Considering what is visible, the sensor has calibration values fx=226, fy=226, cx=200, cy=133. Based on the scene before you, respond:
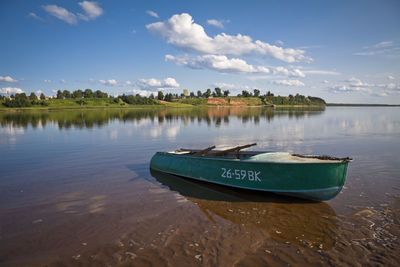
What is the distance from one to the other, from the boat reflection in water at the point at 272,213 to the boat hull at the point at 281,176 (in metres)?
0.49

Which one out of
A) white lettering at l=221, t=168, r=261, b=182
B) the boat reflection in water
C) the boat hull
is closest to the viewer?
the boat reflection in water

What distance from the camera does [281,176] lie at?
9.13 meters

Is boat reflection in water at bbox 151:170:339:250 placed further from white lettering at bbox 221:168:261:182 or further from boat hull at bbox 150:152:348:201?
white lettering at bbox 221:168:261:182

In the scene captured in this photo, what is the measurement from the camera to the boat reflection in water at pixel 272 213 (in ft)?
22.9

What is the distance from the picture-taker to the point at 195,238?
275 inches

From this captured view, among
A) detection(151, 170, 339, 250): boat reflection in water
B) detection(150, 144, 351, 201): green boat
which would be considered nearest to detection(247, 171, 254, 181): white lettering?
detection(150, 144, 351, 201): green boat

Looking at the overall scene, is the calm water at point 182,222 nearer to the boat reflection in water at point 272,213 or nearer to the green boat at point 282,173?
the boat reflection in water at point 272,213

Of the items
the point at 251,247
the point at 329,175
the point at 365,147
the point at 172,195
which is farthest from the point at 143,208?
the point at 365,147

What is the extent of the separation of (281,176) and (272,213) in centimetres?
152

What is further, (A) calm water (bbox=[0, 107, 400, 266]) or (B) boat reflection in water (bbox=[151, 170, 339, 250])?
(B) boat reflection in water (bbox=[151, 170, 339, 250])

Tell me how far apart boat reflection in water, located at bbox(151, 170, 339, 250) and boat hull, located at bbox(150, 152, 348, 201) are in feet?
1.60

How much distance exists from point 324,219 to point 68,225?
8.97 meters

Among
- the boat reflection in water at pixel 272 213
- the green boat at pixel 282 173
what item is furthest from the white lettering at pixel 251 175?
the boat reflection in water at pixel 272 213

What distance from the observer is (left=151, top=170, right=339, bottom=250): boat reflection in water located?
22.9 ft
